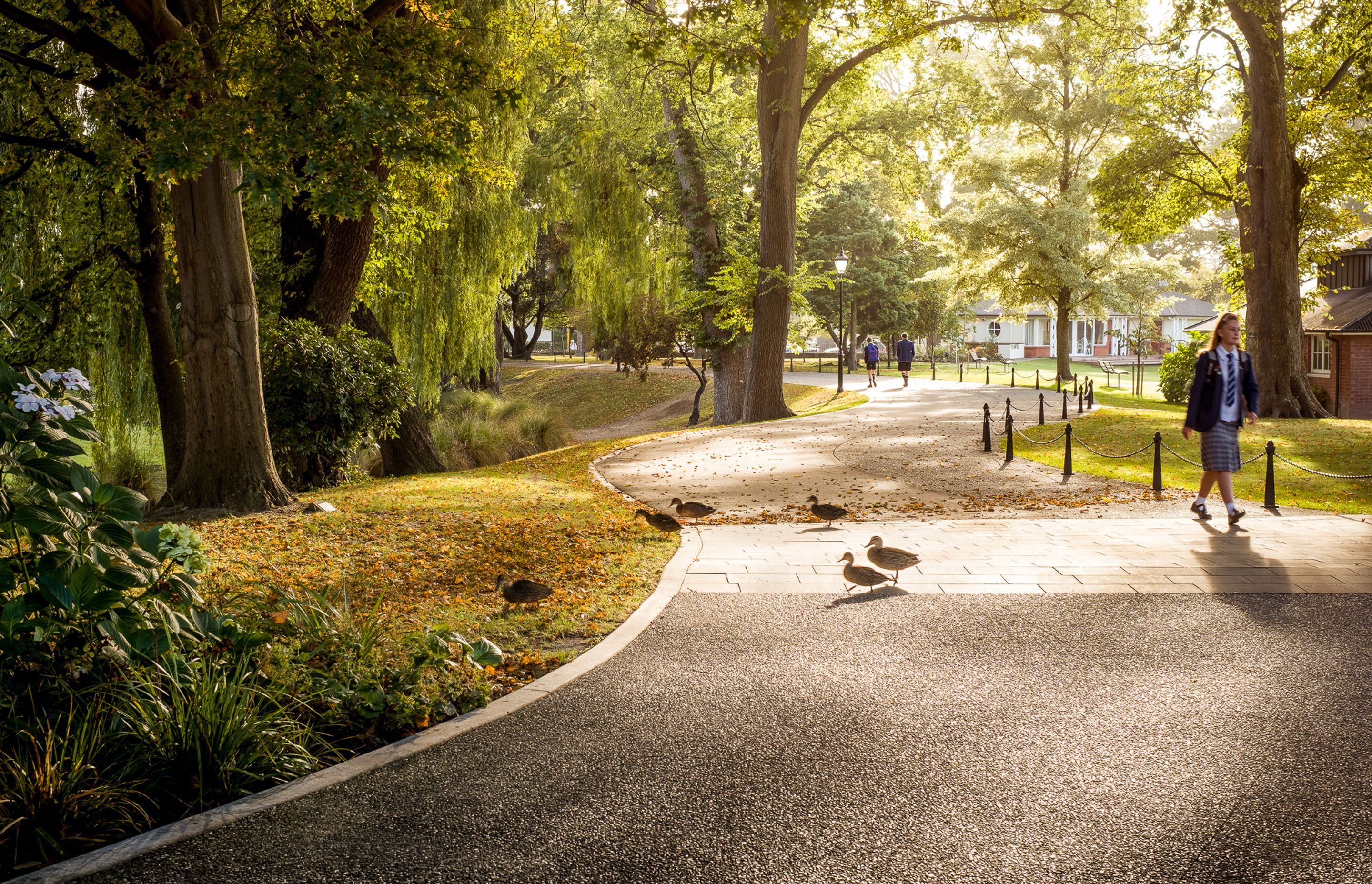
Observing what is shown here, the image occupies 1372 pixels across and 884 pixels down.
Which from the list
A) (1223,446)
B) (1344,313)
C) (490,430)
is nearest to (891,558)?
(1223,446)

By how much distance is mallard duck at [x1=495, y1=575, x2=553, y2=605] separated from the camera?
24.0 feet

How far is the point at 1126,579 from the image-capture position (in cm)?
849

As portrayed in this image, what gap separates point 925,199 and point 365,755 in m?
73.5

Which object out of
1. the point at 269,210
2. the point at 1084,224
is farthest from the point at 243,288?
the point at 1084,224

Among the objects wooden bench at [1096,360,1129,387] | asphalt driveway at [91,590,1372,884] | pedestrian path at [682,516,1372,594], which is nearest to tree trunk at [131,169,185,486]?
pedestrian path at [682,516,1372,594]

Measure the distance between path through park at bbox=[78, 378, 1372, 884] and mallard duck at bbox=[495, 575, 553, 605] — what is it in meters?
0.85

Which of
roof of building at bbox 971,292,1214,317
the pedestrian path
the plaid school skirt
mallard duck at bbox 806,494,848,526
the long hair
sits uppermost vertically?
roof of building at bbox 971,292,1214,317

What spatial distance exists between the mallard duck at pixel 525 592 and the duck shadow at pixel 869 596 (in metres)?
2.21

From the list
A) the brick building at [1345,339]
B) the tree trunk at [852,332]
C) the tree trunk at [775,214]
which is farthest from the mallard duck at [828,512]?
the tree trunk at [852,332]

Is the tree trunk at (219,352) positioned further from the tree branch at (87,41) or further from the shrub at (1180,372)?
the shrub at (1180,372)

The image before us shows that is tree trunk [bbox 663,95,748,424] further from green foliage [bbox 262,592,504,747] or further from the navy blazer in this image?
green foliage [bbox 262,592,504,747]

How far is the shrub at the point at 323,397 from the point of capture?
1326 cm

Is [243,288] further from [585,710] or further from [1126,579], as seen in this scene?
[1126,579]

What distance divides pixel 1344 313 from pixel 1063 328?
12.7 metres
